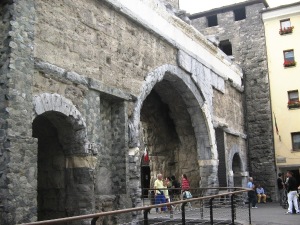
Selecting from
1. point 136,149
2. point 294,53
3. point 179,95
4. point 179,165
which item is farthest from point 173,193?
point 294,53

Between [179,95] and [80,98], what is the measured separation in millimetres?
5937

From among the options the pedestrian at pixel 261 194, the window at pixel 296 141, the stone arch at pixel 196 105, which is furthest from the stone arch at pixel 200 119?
the window at pixel 296 141

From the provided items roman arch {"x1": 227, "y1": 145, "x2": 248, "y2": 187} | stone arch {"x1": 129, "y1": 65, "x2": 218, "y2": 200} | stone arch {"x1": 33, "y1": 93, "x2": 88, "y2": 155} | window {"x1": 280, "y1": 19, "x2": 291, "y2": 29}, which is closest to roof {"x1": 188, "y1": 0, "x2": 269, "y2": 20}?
window {"x1": 280, "y1": 19, "x2": 291, "y2": 29}

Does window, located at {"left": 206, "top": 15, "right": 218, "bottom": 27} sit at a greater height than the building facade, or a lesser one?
greater

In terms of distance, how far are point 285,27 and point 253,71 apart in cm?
262

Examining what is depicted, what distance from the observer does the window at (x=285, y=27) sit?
19453 millimetres

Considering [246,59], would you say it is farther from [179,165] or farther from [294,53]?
[179,165]

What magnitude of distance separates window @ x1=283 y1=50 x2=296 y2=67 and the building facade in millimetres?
917

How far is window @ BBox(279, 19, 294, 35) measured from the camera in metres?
19.5

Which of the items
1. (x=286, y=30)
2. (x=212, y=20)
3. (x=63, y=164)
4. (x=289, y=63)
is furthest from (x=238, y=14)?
(x=63, y=164)

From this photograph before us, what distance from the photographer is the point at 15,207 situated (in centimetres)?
620

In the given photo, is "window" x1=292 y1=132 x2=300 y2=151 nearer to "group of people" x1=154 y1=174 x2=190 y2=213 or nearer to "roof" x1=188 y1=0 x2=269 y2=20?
"roof" x1=188 y1=0 x2=269 y2=20

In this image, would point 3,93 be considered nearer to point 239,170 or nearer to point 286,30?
point 239,170

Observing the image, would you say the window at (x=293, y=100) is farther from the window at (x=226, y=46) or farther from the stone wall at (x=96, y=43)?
the stone wall at (x=96, y=43)
